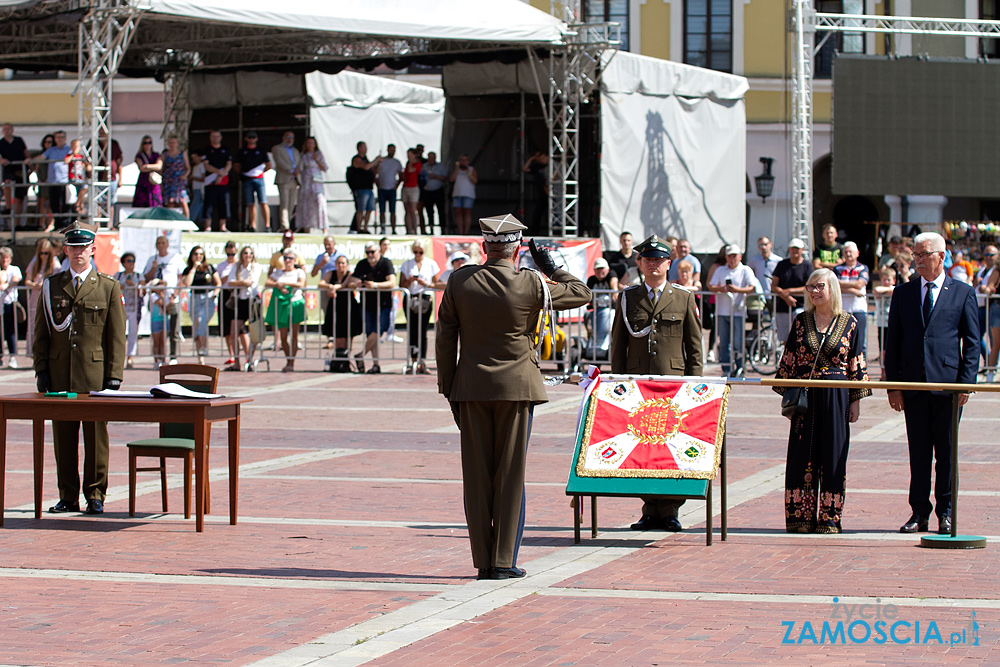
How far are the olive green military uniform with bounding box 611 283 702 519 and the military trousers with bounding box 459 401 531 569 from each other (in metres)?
1.82

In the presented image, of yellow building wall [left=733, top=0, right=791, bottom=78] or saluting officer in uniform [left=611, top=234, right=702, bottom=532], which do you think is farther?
yellow building wall [left=733, top=0, right=791, bottom=78]

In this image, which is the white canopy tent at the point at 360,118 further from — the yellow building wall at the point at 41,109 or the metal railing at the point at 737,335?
the yellow building wall at the point at 41,109

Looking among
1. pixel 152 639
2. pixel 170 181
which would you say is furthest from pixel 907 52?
pixel 152 639

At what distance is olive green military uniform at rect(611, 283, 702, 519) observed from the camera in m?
9.22

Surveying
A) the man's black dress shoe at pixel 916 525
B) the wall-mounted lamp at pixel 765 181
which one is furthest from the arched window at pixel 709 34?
the man's black dress shoe at pixel 916 525

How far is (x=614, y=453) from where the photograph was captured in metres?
8.62

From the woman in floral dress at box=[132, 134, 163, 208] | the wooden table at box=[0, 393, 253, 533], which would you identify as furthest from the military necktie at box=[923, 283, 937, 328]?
the woman in floral dress at box=[132, 134, 163, 208]

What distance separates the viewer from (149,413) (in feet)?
29.6

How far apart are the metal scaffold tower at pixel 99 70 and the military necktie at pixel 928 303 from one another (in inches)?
659

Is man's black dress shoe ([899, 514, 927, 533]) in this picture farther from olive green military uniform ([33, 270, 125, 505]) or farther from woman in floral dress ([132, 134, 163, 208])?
woman in floral dress ([132, 134, 163, 208])

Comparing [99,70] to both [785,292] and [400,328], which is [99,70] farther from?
[785,292]

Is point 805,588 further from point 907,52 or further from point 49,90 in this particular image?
point 49,90

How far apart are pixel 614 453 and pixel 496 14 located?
18.1 metres

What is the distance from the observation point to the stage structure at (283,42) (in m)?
23.5
